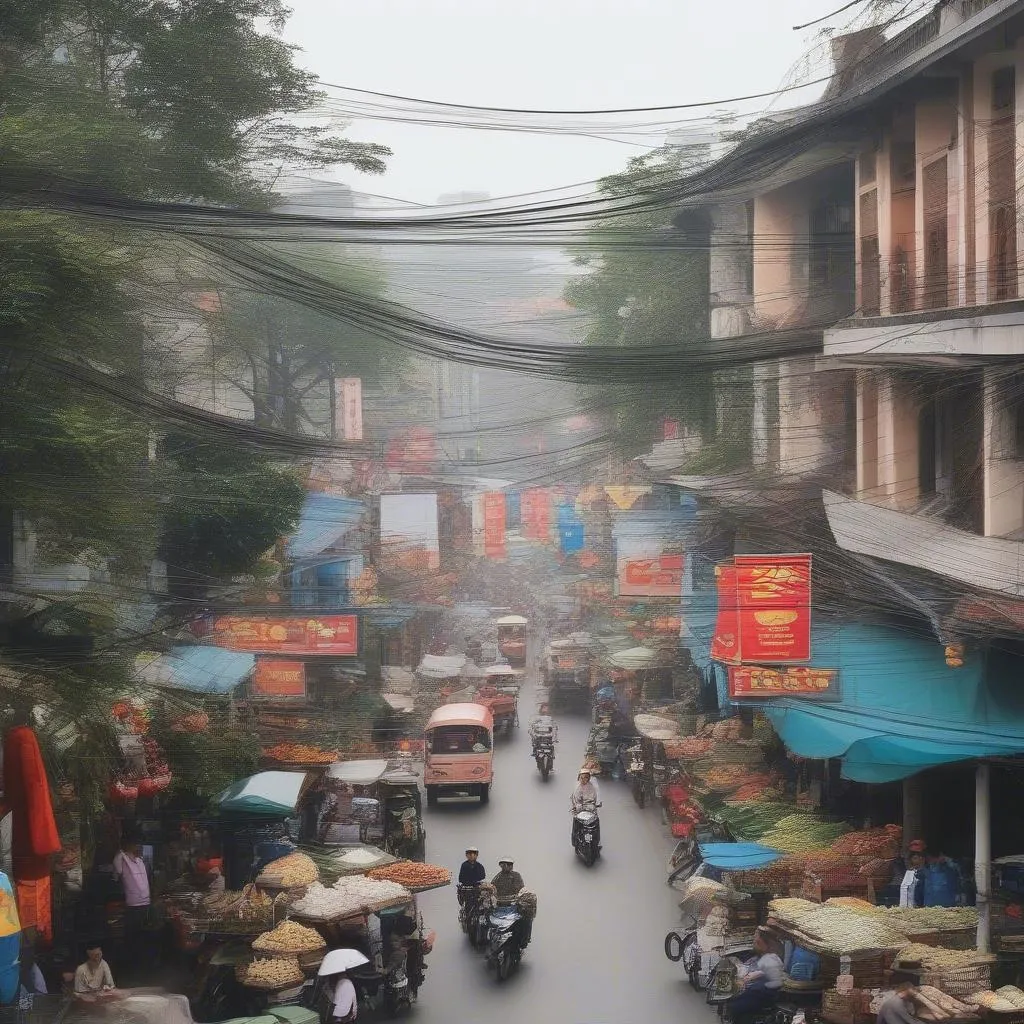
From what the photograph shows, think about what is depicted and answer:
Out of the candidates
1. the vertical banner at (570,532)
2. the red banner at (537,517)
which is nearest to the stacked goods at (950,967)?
the vertical banner at (570,532)

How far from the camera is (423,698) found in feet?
77.0

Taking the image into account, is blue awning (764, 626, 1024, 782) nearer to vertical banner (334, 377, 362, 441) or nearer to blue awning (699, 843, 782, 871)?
blue awning (699, 843, 782, 871)

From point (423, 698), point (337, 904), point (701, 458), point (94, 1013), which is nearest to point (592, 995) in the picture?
point (337, 904)

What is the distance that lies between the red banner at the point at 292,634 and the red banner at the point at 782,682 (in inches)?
161

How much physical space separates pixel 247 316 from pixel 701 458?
16.5 feet

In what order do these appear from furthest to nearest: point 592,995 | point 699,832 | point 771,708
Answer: point 699,832 < point 771,708 < point 592,995

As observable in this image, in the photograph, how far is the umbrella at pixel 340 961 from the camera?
10438mm

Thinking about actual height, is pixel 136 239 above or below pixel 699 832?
above

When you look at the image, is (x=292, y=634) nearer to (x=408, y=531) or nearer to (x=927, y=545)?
(x=408, y=531)

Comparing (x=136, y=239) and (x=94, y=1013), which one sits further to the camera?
(x=136, y=239)

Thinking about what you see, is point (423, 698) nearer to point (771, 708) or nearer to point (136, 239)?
point (771, 708)

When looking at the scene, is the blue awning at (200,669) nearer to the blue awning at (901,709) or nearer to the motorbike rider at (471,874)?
the motorbike rider at (471,874)

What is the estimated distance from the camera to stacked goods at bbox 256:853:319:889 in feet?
39.9

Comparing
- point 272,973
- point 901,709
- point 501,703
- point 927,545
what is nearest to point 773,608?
point 901,709
